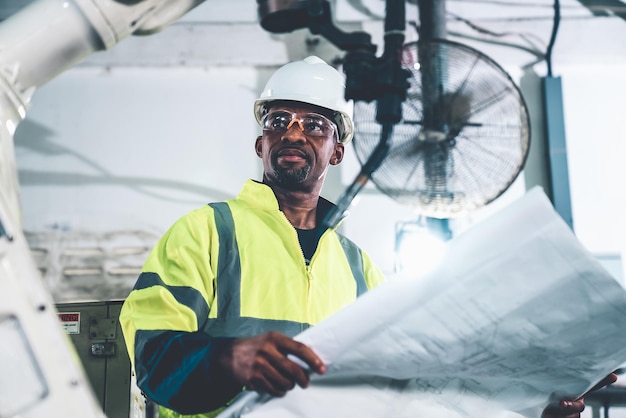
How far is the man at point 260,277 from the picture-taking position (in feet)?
3.36

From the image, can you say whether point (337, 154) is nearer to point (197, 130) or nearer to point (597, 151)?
point (197, 130)

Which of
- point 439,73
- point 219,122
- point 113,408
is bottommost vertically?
point 113,408

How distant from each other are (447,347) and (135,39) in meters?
→ 3.18

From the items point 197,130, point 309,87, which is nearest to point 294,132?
point 309,87

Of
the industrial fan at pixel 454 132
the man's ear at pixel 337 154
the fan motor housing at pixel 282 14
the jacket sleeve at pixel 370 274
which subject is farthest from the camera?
the industrial fan at pixel 454 132

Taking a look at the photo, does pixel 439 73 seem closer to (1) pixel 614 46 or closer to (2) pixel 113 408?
(1) pixel 614 46

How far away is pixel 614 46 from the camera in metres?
3.78

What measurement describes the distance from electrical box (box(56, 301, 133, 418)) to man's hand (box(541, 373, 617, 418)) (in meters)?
2.21

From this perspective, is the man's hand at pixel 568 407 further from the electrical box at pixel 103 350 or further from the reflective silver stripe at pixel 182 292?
the electrical box at pixel 103 350

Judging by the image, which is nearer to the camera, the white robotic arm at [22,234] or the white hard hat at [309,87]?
the white robotic arm at [22,234]

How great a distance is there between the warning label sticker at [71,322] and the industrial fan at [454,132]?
1431 millimetres

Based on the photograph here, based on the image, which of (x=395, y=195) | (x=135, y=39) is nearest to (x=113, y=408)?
(x=395, y=195)

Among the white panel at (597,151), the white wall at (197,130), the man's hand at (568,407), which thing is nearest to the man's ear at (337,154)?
the man's hand at (568,407)

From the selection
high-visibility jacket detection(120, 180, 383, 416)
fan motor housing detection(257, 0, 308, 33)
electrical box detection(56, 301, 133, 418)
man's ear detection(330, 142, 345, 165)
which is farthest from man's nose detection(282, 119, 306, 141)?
electrical box detection(56, 301, 133, 418)
